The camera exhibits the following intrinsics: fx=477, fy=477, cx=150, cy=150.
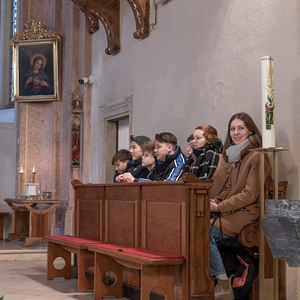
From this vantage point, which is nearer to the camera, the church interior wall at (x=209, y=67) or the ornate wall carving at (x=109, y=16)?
the church interior wall at (x=209, y=67)

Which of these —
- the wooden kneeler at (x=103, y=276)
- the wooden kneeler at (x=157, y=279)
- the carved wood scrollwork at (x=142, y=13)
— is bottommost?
the wooden kneeler at (x=103, y=276)

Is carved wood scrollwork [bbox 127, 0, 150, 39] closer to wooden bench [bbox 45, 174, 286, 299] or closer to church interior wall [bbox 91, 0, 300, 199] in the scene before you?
church interior wall [bbox 91, 0, 300, 199]

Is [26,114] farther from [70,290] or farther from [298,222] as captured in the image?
[298,222]

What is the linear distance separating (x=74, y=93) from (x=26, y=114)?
146cm

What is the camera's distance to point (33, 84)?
1087cm

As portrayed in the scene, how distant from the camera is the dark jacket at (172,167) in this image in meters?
4.96

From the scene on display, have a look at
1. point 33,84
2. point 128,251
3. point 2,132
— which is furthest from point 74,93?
point 128,251

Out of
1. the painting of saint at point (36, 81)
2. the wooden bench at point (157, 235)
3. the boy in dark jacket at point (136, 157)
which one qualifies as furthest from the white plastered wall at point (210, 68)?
the painting of saint at point (36, 81)

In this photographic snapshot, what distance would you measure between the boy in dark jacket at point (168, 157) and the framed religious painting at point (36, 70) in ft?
19.9

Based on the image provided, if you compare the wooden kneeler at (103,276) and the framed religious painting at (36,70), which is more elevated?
the framed religious painting at (36,70)

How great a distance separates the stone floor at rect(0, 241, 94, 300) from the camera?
4.86 metres

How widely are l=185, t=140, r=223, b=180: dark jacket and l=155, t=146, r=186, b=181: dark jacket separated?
46cm

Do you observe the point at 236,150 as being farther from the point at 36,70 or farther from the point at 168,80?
the point at 36,70

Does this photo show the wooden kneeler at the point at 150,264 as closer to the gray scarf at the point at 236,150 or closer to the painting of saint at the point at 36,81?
the gray scarf at the point at 236,150
